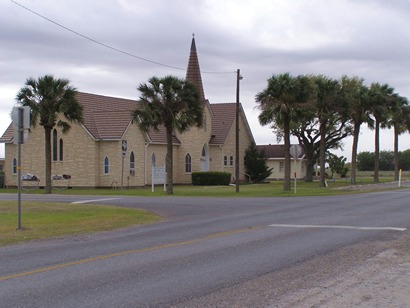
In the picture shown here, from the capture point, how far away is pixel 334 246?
11.6 m

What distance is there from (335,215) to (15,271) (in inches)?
480

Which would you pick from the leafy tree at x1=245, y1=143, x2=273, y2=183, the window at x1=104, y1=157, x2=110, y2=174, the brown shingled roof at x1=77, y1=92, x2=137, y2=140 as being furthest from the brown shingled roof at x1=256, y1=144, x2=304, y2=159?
the window at x1=104, y1=157, x2=110, y2=174

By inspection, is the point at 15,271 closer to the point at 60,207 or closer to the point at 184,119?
the point at 60,207

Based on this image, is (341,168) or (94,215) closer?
(94,215)

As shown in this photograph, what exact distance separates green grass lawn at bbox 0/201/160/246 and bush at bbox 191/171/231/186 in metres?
25.9

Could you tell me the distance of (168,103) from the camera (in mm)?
33656

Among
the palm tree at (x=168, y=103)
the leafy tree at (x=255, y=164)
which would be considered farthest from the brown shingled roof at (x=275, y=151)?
the palm tree at (x=168, y=103)

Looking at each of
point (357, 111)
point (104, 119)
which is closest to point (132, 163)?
point (104, 119)

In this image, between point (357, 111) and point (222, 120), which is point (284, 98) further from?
point (222, 120)

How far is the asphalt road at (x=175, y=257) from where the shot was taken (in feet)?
24.0

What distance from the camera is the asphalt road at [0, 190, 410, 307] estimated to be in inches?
288

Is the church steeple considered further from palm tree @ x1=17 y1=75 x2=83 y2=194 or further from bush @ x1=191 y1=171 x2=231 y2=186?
palm tree @ x1=17 y1=75 x2=83 y2=194

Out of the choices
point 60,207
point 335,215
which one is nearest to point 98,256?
point 335,215

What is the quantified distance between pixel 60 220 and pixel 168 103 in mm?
17379
